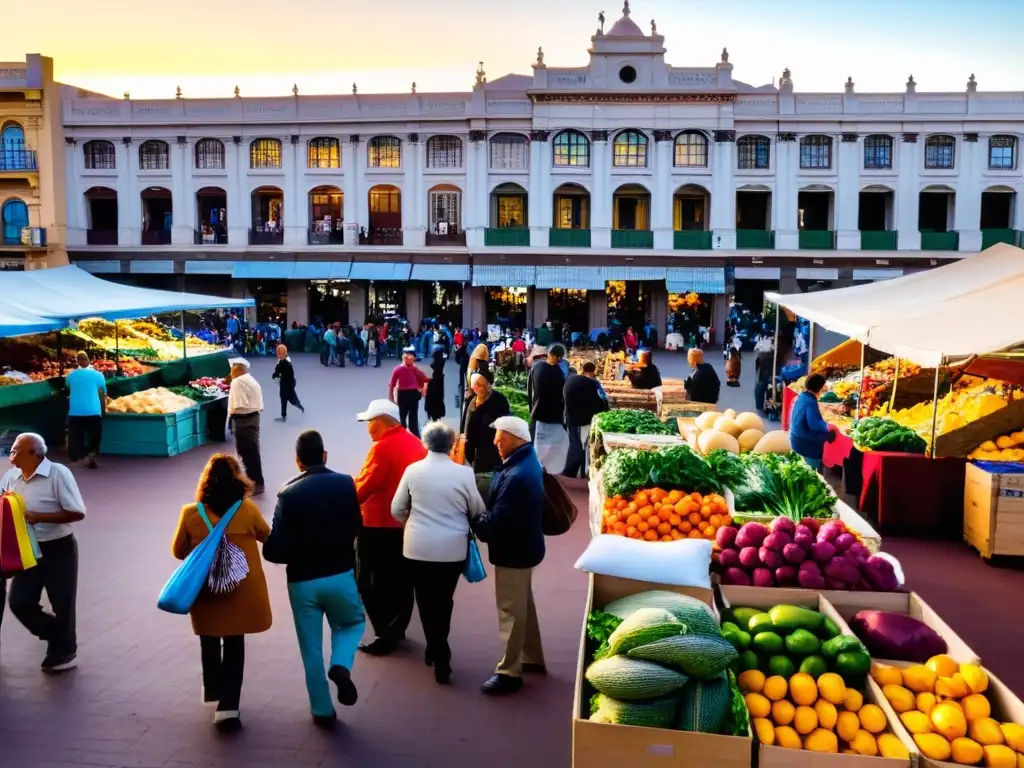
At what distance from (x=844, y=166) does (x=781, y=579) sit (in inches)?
1321

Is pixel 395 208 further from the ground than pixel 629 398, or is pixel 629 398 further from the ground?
pixel 395 208

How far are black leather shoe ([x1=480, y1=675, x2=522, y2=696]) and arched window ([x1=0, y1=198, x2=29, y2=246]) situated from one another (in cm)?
3825

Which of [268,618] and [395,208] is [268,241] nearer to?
[395,208]

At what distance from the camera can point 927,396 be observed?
1342cm

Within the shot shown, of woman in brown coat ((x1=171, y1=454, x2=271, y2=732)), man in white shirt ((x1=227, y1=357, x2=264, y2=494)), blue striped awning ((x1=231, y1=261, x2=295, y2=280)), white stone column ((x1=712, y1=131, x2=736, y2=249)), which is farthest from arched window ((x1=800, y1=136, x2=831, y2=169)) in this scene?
woman in brown coat ((x1=171, y1=454, x2=271, y2=732))

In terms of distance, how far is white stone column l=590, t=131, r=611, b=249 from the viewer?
3531cm

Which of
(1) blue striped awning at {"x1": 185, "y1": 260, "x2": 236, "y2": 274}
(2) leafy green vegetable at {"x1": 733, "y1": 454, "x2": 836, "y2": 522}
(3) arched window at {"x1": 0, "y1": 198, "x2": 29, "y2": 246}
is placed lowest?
(2) leafy green vegetable at {"x1": 733, "y1": 454, "x2": 836, "y2": 522}

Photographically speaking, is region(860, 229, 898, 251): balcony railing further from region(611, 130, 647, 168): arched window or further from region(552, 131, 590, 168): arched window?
region(552, 131, 590, 168): arched window

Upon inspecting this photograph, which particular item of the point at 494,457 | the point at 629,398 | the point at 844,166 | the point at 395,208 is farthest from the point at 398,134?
the point at 494,457

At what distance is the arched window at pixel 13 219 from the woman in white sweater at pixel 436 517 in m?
37.8

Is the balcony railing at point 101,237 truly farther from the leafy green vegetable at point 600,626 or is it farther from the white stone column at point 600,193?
the leafy green vegetable at point 600,626

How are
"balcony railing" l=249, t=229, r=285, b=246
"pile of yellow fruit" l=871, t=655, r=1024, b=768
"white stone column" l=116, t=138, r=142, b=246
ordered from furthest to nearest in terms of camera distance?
"white stone column" l=116, t=138, r=142, b=246 < "balcony railing" l=249, t=229, r=285, b=246 < "pile of yellow fruit" l=871, t=655, r=1024, b=768

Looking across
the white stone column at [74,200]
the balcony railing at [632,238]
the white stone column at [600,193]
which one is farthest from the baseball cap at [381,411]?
the white stone column at [74,200]

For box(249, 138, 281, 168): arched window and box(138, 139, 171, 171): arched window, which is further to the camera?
box(138, 139, 171, 171): arched window
